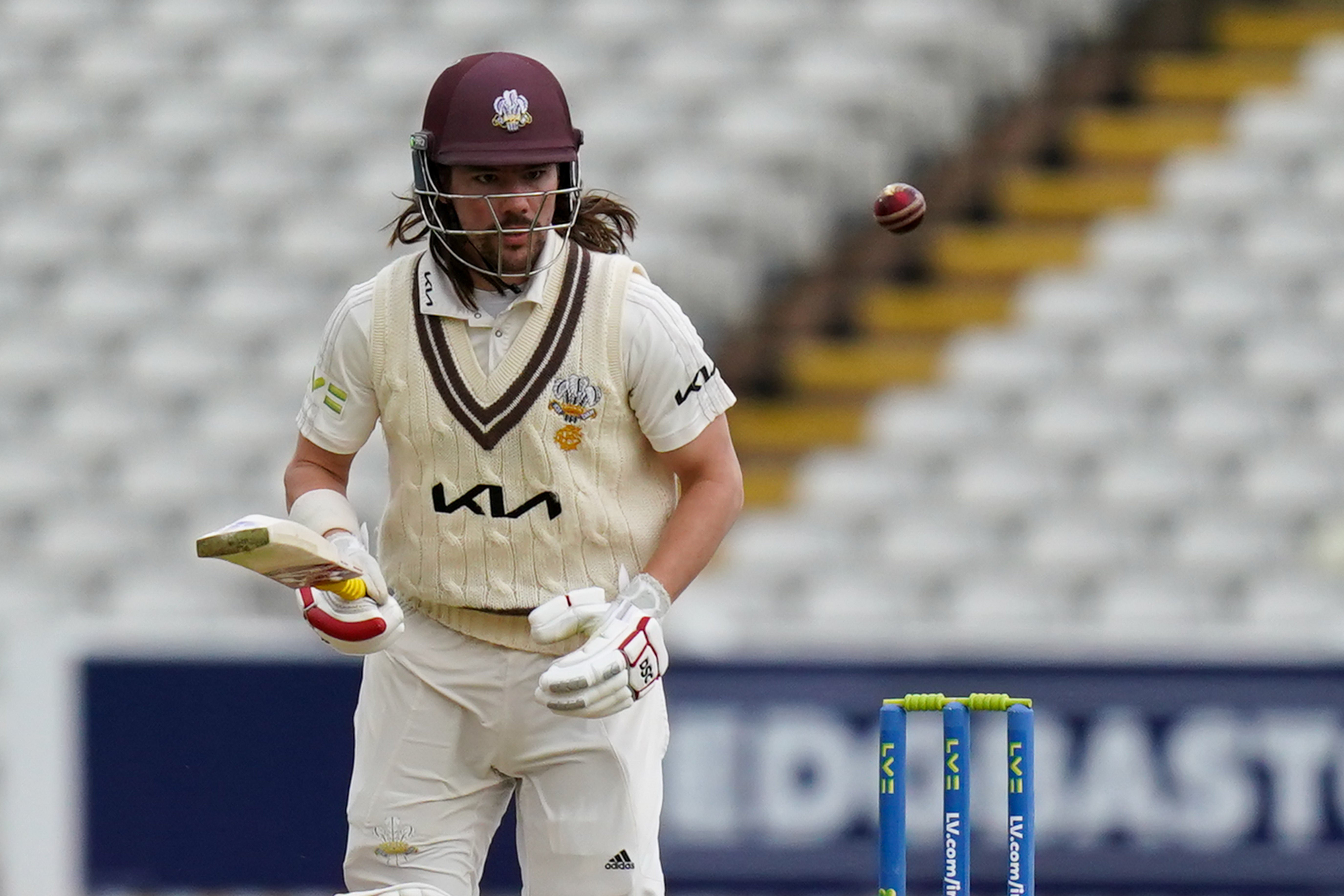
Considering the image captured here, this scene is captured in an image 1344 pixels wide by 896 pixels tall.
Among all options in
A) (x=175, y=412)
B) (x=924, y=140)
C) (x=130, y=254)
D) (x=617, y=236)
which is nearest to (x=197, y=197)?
(x=130, y=254)

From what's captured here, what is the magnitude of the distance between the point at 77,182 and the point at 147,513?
1187 millimetres

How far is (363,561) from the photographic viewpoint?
8.77 feet

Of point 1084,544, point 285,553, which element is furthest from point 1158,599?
point 285,553

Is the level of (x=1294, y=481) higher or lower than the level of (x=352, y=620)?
higher

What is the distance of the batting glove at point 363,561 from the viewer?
2.61 m

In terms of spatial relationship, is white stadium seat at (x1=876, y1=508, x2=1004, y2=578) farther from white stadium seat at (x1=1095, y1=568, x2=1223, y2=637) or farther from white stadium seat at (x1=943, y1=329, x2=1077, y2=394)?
white stadium seat at (x1=943, y1=329, x2=1077, y2=394)

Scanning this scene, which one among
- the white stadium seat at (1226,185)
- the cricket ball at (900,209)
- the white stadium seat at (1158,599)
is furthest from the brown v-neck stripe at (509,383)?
the white stadium seat at (1226,185)

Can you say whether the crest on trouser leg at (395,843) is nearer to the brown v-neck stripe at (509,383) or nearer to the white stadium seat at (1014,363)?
the brown v-neck stripe at (509,383)

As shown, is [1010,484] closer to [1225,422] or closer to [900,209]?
[1225,422]

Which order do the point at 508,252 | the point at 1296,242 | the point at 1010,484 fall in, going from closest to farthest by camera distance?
the point at 508,252 < the point at 1010,484 < the point at 1296,242

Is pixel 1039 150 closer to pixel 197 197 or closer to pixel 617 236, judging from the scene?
pixel 197 197

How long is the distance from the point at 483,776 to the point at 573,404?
47cm

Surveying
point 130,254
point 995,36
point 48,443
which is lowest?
point 48,443

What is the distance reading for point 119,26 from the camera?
727 centimetres
